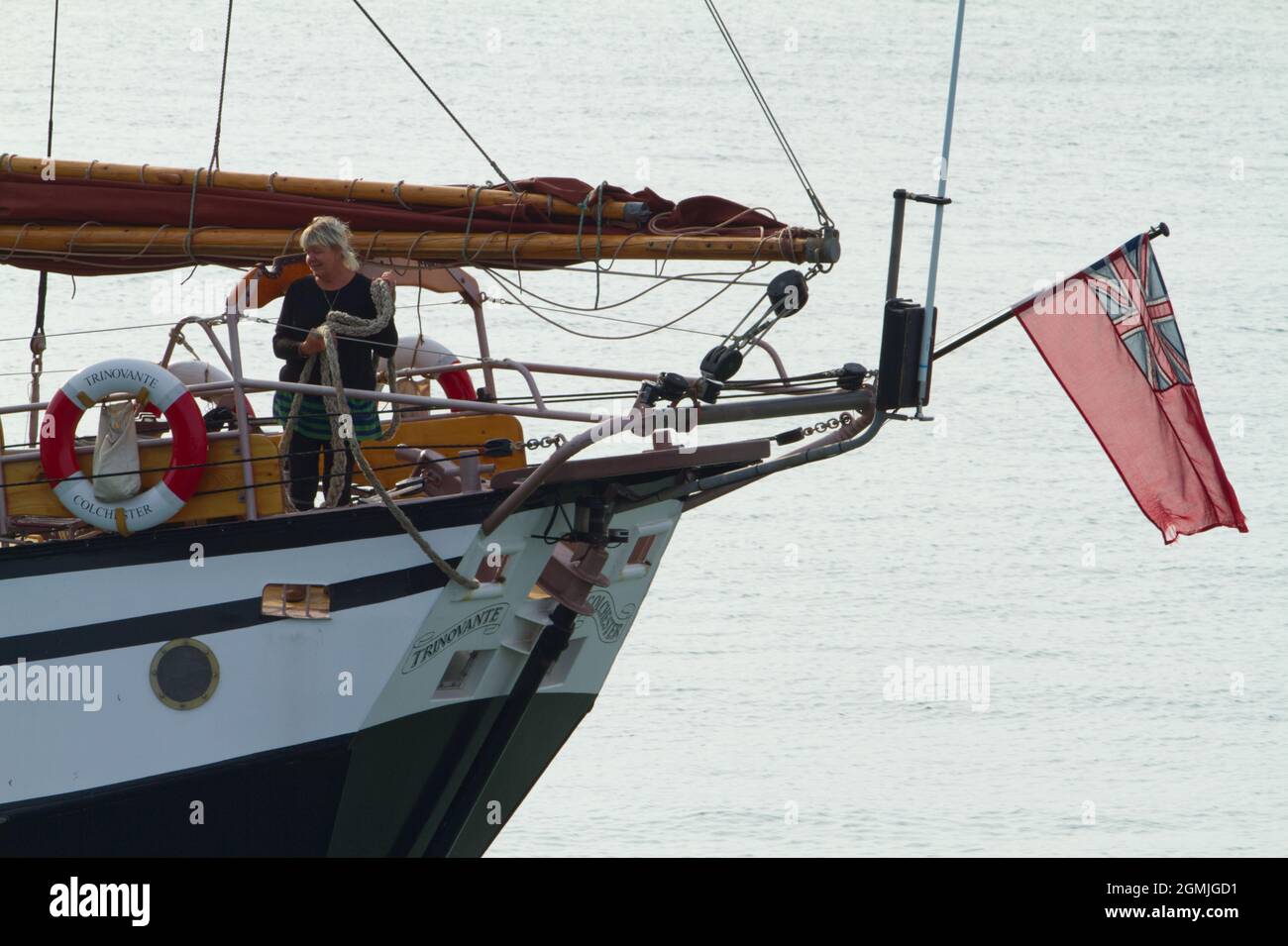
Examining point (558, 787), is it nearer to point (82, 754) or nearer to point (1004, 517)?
point (82, 754)

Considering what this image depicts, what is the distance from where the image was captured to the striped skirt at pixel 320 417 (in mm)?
11242

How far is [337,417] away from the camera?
36.2 feet

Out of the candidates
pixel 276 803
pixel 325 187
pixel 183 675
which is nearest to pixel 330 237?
pixel 325 187

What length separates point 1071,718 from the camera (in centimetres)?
1958

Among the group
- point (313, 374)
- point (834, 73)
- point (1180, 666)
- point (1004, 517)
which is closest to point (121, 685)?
point (313, 374)

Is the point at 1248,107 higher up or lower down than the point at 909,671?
higher up

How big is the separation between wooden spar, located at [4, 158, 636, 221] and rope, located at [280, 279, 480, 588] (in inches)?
39.9

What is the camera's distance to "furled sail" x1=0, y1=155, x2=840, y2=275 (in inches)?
457

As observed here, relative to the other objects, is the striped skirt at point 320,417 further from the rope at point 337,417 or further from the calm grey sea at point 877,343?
the calm grey sea at point 877,343

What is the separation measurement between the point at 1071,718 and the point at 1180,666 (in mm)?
1749

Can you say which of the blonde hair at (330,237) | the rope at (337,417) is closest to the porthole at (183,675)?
the rope at (337,417)

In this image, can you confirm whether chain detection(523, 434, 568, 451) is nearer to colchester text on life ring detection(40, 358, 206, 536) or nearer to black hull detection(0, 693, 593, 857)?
black hull detection(0, 693, 593, 857)

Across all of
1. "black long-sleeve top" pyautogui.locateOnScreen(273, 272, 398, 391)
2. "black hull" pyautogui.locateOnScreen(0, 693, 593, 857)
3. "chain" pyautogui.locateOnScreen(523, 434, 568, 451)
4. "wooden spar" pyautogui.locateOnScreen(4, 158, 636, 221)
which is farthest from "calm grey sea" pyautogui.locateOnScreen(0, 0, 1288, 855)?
"black long-sleeve top" pyautogui.locateOnScreen(273, 272, 398, 391)

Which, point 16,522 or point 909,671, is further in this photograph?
point 909,671
